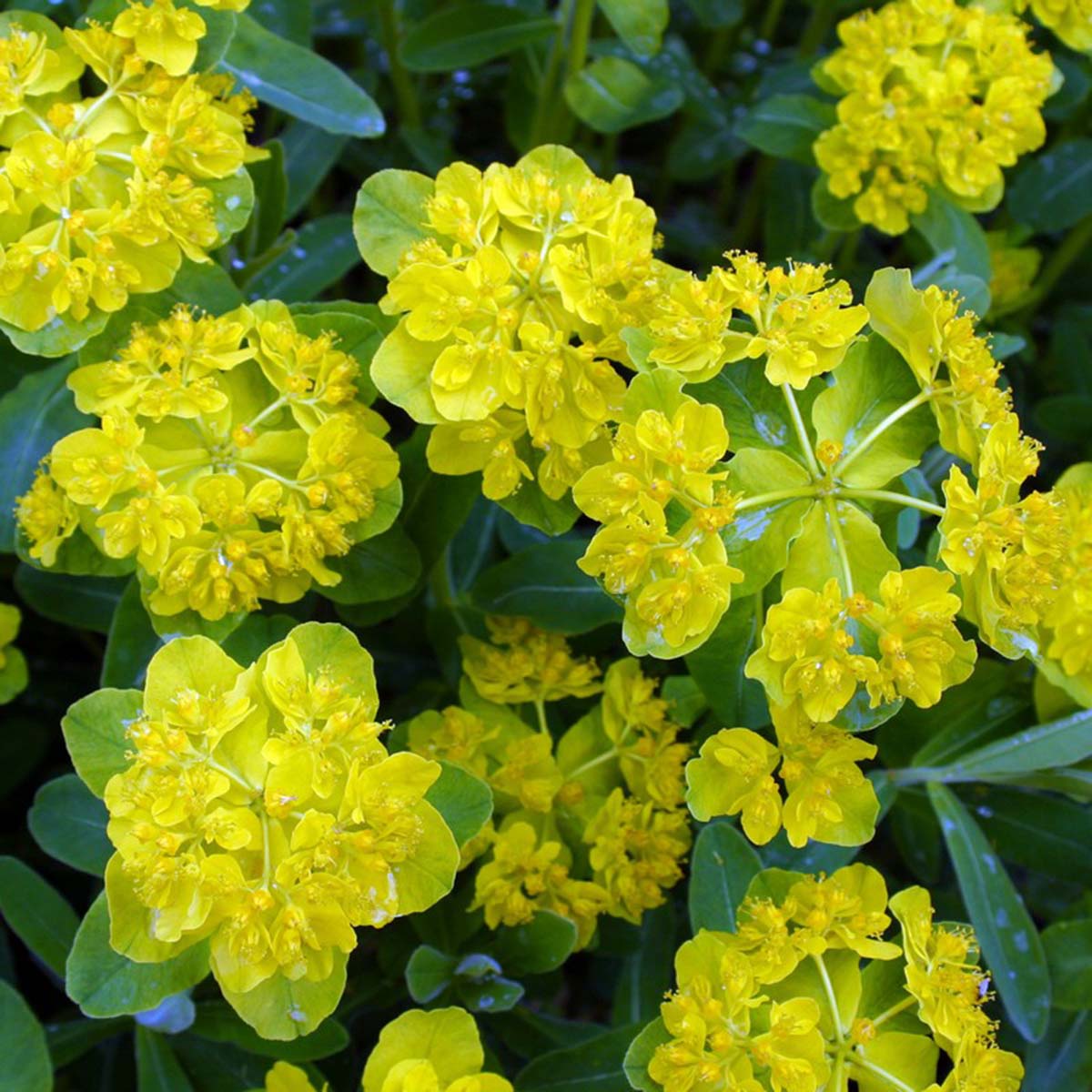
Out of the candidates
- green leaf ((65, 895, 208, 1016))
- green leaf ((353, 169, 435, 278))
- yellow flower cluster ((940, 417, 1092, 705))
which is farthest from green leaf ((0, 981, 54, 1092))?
yellow flower cluster ((940, 417, 1092, 705))

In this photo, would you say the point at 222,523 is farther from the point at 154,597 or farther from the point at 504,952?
the point at 504,952

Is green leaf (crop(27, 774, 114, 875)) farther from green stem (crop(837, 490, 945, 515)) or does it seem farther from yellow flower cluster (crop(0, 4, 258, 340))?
green stem (crop(837, 490, 945, 515))

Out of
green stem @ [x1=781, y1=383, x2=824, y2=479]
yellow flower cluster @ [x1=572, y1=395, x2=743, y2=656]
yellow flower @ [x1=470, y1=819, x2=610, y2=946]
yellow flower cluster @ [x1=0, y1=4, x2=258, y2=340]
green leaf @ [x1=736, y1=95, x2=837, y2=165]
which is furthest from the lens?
green leaf @ [x1=736, y1=95, x2=837, y2=165]

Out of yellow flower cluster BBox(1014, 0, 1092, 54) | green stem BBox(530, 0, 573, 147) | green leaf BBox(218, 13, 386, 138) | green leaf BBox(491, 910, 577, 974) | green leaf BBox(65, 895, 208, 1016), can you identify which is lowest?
green leaf BBox(491, 910, 577, 974)

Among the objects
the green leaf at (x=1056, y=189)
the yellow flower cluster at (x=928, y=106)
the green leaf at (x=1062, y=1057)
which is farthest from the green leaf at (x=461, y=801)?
the green leaf at (x=1056, y=189)

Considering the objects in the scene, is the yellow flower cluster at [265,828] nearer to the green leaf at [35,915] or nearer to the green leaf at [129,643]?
the green leaf at [129,643]

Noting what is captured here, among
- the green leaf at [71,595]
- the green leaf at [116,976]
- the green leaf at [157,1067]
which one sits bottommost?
the green leaf at [157,1067]

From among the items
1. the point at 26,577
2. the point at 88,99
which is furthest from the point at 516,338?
the point at 26,577

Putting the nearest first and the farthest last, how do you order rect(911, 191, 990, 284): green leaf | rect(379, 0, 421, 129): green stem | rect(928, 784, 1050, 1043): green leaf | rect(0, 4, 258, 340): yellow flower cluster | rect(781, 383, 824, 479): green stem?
1. rect(781, 383, 824, 479): green stem
2. rect(0, 4, 258, 340): yellow flower cluster
3. rect(928, 784, 1050, 1043): green leaf
4. rect(911, 191, 990, 284): green leaf
5. rect(379, 0, 421, 129): green stem
